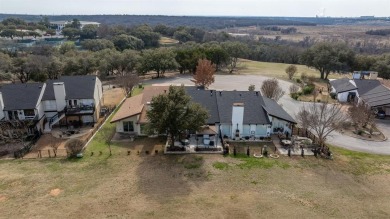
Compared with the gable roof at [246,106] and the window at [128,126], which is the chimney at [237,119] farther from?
the window at [128,126]

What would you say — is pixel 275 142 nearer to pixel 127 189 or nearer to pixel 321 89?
pixel 127 189

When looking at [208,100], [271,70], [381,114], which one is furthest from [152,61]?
[381,114]

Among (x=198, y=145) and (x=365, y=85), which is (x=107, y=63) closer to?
(x=198, y=145)

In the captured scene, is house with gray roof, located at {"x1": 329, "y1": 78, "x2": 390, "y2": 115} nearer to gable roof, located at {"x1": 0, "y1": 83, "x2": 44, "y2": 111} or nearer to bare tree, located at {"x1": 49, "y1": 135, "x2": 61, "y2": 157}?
bare tree, located at {"x1": 49, "y1": 135, "x2": 61, "y2": 157}

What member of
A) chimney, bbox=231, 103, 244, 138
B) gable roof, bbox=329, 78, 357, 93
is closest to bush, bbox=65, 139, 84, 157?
chimney, bbox=231, 103, 244, 138

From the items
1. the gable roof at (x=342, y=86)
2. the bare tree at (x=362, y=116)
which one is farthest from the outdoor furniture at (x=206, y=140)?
the gable roof at (x=342, y=86)

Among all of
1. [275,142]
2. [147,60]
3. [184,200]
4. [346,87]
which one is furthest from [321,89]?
[184,200]
